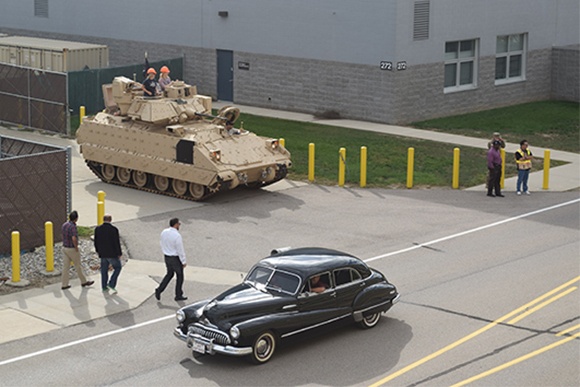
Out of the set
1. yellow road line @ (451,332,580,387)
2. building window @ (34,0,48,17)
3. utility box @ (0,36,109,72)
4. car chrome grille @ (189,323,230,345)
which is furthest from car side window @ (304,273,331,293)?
building window @ (34,0,48,17)

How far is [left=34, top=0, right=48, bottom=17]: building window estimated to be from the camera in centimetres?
4894

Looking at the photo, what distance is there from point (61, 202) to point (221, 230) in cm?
380

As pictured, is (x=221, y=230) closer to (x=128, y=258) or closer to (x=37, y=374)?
(x=128, y=258)

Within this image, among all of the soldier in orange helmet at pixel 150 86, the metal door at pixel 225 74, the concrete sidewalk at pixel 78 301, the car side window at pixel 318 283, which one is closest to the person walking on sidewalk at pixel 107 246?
the concrete sidewalk at pixel 78 301

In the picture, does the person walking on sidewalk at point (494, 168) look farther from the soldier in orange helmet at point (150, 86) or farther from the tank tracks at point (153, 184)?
the soldier in orange helmet at point (150, 86)

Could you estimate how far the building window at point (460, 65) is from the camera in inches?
1574

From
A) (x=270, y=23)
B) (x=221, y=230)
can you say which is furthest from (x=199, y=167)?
(x=270, y=23)

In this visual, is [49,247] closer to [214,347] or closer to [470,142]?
[214,347]

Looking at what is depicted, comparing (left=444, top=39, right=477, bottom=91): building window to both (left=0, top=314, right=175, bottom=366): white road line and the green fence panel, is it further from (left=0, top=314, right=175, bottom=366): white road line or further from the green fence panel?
(left=0, top=314, right=175, bottom=366): white road line

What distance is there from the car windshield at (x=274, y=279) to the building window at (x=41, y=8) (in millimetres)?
34980

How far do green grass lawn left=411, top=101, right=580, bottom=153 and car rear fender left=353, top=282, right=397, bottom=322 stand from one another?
19.3 m

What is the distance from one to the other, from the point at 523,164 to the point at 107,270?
12942mm

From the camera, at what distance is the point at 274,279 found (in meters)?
16.7

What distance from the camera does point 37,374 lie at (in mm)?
15367
